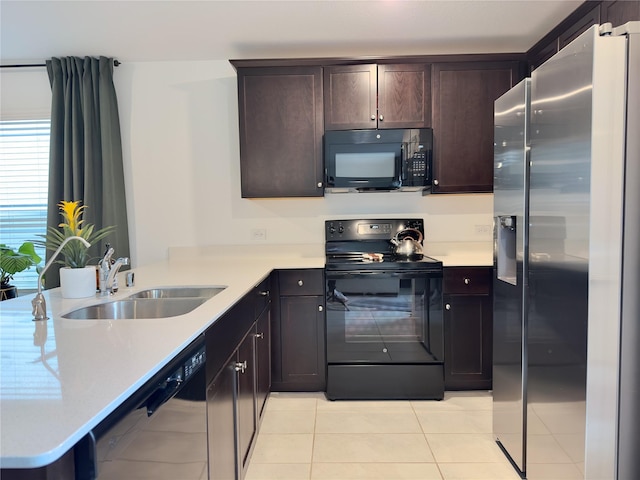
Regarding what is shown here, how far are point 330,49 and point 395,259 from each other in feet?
5.20

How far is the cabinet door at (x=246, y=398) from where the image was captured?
68.4 inches

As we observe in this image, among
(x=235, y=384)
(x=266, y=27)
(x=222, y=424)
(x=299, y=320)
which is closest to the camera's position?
(x=222, y=424)

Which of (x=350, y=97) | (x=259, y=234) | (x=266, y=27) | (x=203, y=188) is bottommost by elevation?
(x=259, y=234)

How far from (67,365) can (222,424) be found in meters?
0.69

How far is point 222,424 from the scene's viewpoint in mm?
1460

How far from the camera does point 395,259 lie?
2.87 meters

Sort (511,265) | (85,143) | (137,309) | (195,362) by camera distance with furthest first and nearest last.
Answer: (85,143) → (511,265) → (137,309) → (195,362)

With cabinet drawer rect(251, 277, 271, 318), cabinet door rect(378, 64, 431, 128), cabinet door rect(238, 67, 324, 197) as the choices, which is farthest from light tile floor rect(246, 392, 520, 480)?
cabinet door rect(378, 64, 431, 128)

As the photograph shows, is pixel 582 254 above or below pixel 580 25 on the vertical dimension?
below

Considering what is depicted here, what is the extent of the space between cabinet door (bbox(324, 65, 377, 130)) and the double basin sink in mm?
1569

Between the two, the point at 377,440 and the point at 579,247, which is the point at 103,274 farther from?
the point at 579,247

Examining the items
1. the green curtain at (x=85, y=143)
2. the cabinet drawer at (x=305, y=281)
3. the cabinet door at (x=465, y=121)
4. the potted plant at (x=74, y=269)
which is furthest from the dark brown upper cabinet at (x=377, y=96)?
the potted plant at (x=74, y=269)

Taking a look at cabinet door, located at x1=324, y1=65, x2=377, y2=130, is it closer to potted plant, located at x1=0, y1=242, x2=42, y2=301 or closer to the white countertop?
the white countertop

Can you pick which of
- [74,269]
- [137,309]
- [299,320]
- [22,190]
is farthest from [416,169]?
[22,190]
